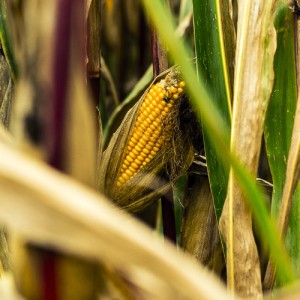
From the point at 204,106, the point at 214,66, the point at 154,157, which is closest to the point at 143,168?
the point at 154,157

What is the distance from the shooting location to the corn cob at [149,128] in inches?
24.9

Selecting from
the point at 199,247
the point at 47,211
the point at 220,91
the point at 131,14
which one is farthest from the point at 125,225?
the point at 131,14

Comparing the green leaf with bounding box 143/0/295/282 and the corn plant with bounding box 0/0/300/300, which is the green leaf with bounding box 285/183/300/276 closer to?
the corn plant with bounding box 0/0/300/300

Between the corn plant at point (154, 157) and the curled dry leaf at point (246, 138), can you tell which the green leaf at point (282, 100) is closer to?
the corn plant at point (154, 157)

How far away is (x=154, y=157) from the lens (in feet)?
2.23

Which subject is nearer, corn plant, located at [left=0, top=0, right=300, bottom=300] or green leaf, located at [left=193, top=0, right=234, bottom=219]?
corn plant, located at [left=0, top=0, right=300, bottom=300]

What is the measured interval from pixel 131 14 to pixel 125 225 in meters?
1.08

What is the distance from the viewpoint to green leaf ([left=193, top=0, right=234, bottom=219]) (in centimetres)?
59

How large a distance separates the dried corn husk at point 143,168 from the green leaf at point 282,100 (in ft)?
0.37

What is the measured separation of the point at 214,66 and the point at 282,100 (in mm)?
111

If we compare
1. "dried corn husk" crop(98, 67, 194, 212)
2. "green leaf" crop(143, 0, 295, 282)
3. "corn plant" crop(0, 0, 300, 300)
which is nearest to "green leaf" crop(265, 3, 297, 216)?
"corn plant" crop(0, 0, 300, 300)

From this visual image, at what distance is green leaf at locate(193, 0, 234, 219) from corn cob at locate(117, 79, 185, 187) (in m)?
0.04

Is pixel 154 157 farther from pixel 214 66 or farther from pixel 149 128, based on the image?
pixel 214 66

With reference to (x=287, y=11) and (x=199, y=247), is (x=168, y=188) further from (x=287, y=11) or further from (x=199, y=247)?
(x=287, y=11)
